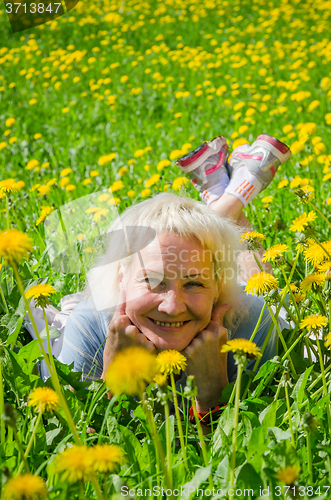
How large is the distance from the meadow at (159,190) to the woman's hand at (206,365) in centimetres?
8

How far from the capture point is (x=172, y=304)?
4.84 ft

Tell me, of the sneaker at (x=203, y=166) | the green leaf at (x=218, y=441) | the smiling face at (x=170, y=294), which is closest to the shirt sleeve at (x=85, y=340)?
the smiling face at (x=170, y=294)

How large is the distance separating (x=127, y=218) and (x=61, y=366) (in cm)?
69

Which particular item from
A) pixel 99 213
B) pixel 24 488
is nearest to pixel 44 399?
pixel 24 488

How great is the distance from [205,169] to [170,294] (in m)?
1.50

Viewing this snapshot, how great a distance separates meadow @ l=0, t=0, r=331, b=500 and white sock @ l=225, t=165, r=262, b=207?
12cm

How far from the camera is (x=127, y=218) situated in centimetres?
190

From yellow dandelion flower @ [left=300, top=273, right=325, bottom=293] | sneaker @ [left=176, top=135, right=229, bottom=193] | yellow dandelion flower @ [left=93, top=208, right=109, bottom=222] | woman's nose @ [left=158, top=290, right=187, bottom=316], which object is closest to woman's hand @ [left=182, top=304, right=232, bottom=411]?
woman's nose @ [left=158, top=290, right=187, bottom=316]

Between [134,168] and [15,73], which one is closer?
[134,168]

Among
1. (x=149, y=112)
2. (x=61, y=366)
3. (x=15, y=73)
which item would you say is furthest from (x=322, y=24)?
(x=61, y=366)

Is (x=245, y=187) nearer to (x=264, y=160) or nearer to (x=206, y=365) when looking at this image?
(x=264, y=160)

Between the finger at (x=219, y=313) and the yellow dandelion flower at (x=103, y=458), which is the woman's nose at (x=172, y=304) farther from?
the yellow dandelion flower at (x=103, y=458)

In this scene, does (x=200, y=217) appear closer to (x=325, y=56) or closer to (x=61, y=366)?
(x=61, y=366)

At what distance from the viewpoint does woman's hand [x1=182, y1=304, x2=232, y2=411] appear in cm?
148
